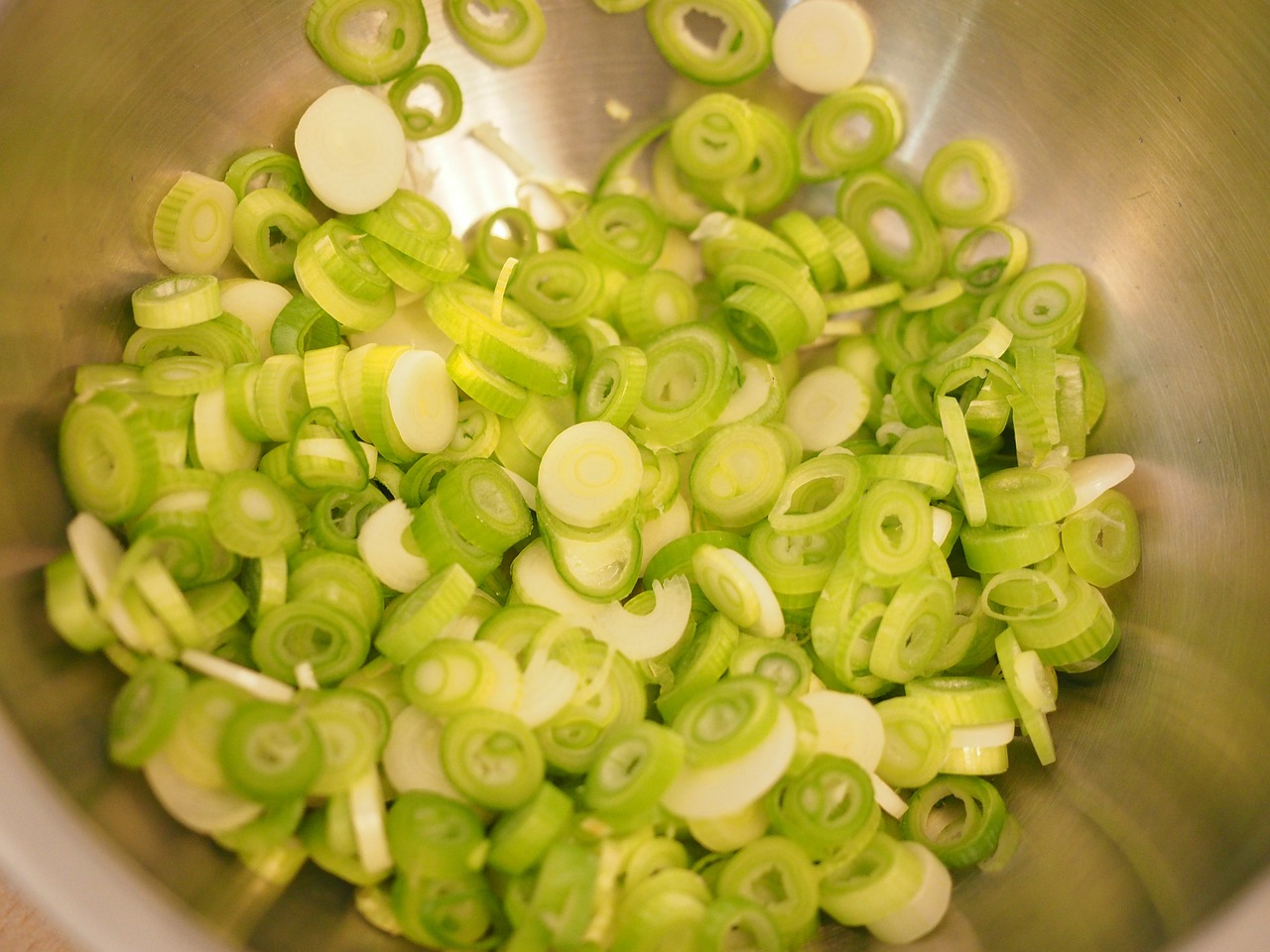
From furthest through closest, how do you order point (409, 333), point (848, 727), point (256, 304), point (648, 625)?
point (409, 333) → point (256, 304) → point (648, 625) → point (848, 727)

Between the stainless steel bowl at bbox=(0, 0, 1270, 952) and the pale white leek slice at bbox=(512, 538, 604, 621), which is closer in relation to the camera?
the stainless steel bowl at bbox=(0, 0, 1270, 952)

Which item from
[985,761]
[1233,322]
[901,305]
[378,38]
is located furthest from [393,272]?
[1233,322]

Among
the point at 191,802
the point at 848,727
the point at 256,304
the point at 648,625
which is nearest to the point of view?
the point at 191,802

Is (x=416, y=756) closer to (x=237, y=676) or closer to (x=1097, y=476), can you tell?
(x=237, y=676)

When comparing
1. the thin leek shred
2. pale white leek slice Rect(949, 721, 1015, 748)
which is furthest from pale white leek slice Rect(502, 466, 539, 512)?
pale white leek slice Rect(949, 721, 1015, 748)

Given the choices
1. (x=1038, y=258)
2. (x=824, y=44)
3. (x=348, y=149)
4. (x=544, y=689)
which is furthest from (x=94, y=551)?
(x=1038, y=258)

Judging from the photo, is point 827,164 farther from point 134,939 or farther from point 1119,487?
point 134,939

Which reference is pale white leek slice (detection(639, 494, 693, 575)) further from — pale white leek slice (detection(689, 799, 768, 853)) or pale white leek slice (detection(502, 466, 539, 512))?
pale white leek slice (detection(689, 799, 768, 853))
